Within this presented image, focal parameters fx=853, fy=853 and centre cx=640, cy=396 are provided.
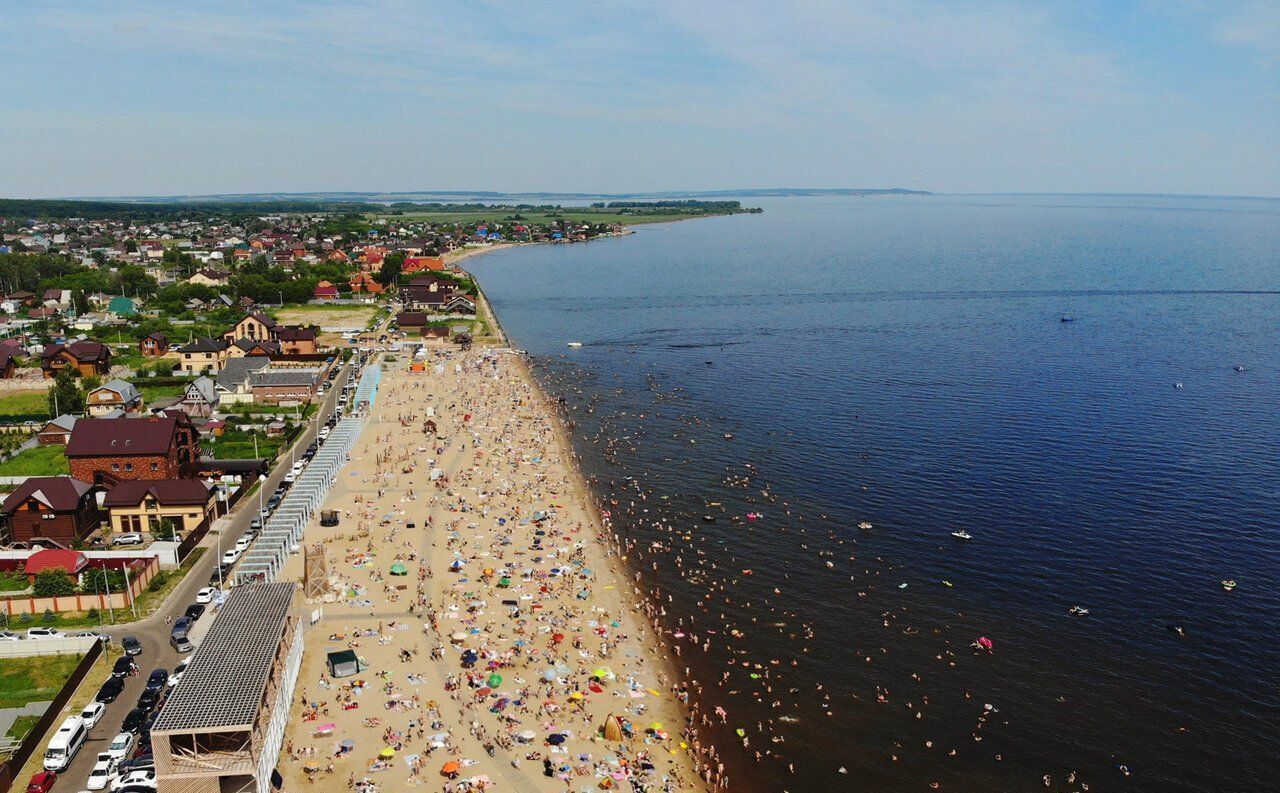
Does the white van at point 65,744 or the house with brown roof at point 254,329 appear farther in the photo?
the house with brown roof at point 254,329

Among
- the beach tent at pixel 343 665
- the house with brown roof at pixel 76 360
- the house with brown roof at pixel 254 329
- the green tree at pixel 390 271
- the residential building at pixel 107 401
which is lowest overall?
the beach tent at pixel 343 665

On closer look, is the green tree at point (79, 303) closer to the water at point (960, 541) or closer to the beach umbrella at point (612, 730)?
the water at point (960, 541)

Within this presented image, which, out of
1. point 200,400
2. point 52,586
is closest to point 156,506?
point 52,586

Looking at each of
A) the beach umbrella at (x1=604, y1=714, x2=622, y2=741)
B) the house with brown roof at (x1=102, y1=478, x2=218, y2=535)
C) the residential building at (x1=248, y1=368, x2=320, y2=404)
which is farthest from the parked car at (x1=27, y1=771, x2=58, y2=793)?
the residential building at (x1=248, y1=368, x2=320, y2=404)

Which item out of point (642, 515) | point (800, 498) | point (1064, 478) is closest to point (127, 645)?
point (642, 515)

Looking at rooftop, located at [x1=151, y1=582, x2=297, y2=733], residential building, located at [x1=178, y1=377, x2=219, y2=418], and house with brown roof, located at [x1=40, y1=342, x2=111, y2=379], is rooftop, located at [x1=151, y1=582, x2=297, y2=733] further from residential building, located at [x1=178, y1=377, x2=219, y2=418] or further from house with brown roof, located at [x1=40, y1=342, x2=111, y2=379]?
house with brown roof, located at [x1=40, y1=342, x2=111, y2=379]

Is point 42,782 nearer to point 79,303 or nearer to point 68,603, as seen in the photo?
point 68,603

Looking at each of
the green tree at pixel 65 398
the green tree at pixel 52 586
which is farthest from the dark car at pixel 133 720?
the green tree at pixel 65 398
